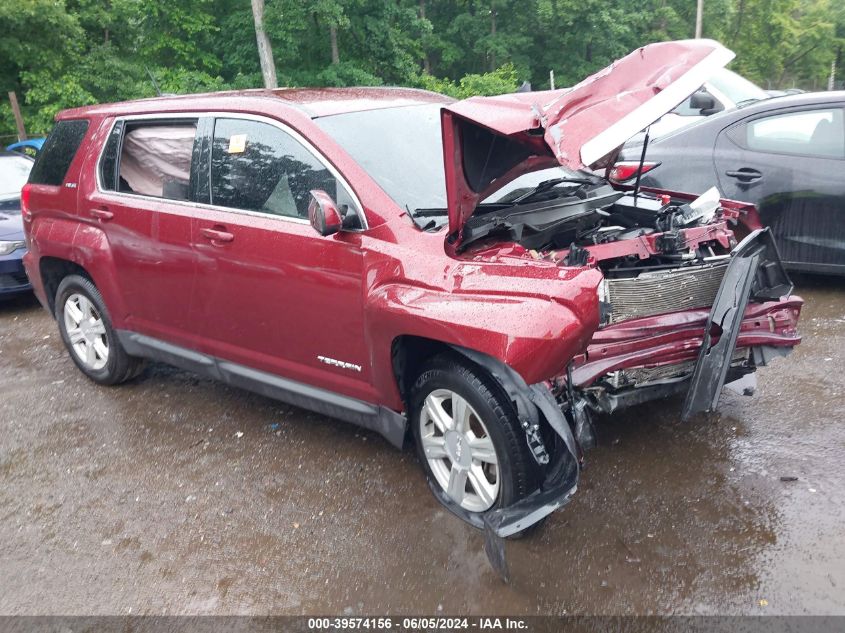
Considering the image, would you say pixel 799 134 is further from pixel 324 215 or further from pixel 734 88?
pixel 324 215

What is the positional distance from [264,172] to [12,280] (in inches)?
187

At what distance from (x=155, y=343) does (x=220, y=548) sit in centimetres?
173

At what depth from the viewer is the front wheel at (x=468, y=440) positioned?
9.94 ft

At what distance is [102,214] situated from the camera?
4.71 m

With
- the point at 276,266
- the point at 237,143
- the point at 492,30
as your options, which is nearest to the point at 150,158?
the point at 237,143

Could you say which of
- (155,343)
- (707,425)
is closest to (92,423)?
(155,343)

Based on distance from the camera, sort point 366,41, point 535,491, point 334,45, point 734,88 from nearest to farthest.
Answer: point 535,491
point 734,88
point 334,45
point 366,41

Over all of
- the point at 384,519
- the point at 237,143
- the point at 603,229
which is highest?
the point at 237,143

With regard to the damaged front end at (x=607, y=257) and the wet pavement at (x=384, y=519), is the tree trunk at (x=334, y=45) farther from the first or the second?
the damaged front end at (x=607, y=257)

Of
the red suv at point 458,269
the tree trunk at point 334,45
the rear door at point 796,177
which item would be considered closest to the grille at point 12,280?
the red suv at point 458,269

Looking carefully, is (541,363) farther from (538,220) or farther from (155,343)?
(155,343)

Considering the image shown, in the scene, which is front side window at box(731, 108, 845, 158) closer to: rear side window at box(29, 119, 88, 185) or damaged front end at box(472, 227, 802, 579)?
damaged front end at box(472, 227, 802, 579)

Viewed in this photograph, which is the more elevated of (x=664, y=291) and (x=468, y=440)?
(x=664, y=291)

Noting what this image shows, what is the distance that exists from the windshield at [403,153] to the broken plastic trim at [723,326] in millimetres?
1104
